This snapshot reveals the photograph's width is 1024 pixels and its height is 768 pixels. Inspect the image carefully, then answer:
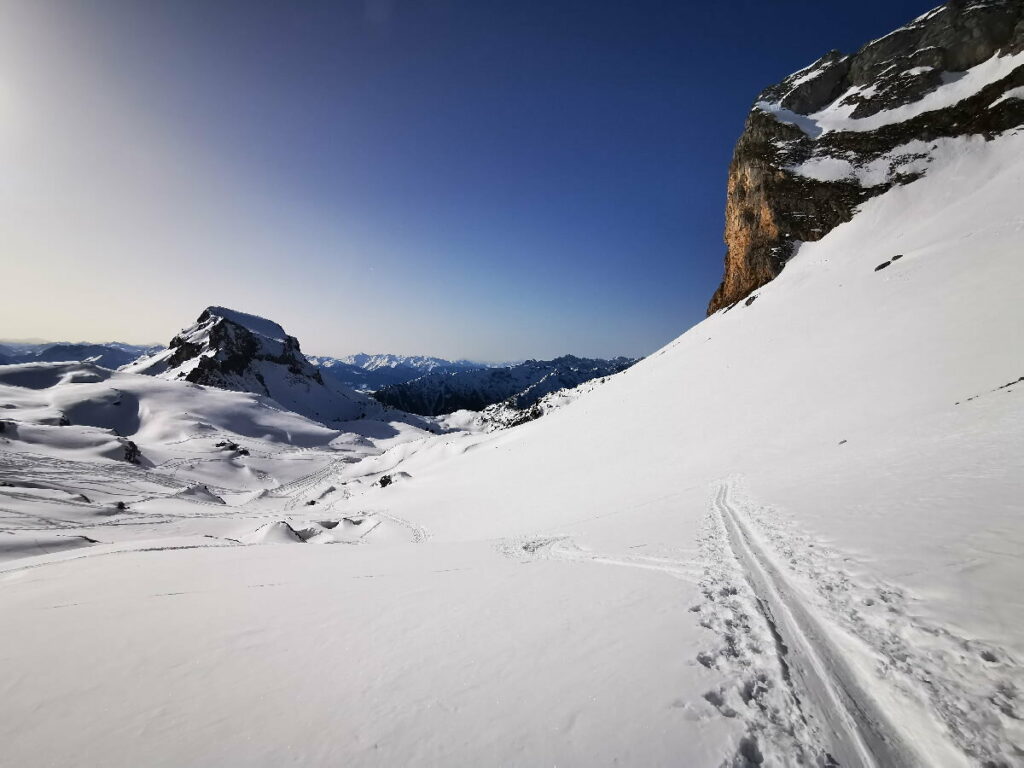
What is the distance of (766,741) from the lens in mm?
3402

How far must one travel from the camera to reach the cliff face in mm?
48594

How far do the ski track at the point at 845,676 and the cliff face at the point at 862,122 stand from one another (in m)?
65.0

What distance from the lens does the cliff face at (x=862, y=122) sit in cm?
4859

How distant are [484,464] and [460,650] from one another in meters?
37.3

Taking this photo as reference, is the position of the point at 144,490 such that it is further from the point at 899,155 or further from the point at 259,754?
the point at 899,155

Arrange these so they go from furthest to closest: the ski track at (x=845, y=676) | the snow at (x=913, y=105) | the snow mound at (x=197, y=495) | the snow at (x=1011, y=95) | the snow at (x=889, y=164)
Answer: the snow at (x=913, y=105) → the snow at (x=889, y=164) → the snow mound at (x=197, y=495) → the snow at (x=1011, y=95) → the ski track at (x=845, y=676)

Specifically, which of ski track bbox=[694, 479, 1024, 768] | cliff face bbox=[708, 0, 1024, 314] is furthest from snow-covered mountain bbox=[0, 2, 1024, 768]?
cliff face bbox=[708, 0, 1024, 314]

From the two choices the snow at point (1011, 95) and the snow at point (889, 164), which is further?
the snow at point (889, 164)

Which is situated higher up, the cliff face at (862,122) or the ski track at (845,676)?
the cliff face at (862,122)

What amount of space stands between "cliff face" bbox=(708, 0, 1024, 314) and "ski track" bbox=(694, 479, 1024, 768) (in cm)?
6503

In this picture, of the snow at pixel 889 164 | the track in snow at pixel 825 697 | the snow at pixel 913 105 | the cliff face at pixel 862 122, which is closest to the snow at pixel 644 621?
the track in snow at pixel 825 697

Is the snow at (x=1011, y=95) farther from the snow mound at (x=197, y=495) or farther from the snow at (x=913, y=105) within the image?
the snow mound at (x=197, y=495)

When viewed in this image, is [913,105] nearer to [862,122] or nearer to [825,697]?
[862,122]

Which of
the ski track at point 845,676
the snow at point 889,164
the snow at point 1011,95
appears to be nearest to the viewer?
the ski track at point 845,676
